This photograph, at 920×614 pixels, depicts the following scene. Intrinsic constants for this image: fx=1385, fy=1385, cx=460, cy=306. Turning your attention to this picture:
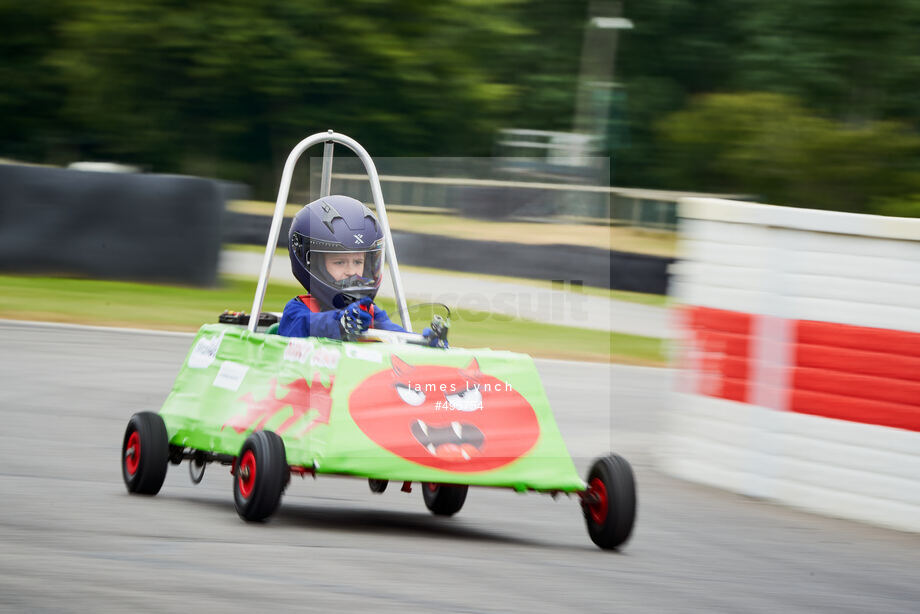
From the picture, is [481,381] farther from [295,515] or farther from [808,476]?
[808,476]

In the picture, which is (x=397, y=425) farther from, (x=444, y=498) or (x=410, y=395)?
(x=444, y=498)

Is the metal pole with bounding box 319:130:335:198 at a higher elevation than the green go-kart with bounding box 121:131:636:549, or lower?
higher

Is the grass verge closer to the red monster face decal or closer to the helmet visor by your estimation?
the helmet visor

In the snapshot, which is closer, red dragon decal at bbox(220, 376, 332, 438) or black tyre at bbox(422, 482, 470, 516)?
red dragon decal at bbox(220, 376, 332, 438)

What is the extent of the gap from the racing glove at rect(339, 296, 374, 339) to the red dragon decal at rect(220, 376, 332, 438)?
435 millimetres

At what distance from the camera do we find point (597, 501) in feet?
20.7

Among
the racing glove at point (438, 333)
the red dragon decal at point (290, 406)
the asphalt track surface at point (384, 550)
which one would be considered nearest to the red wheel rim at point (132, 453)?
the asphalt track surface at point (384, 550)

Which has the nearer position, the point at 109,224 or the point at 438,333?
the point at 438,333

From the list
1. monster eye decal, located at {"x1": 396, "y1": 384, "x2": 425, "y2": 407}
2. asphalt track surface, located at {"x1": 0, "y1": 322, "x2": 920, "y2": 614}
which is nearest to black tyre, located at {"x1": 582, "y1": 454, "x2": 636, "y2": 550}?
asphalt track surface, located at {"x1": 0, "y1": 322, "x2": 920, "y2": 614}

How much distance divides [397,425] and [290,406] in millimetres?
565

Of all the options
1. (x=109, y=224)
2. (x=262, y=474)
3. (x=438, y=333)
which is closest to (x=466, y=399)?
(x=438, y=333)

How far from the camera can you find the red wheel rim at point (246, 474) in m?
5.99

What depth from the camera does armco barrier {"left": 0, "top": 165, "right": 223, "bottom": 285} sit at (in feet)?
60.0

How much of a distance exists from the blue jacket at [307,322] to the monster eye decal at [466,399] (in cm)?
79
